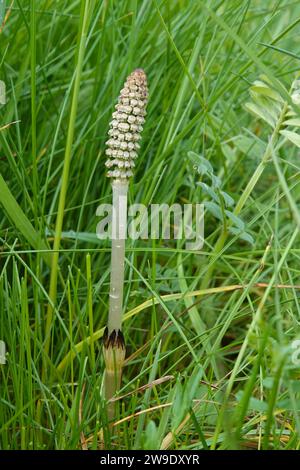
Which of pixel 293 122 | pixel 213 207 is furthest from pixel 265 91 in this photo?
pixel 213 207

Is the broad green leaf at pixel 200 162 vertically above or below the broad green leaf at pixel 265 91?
below

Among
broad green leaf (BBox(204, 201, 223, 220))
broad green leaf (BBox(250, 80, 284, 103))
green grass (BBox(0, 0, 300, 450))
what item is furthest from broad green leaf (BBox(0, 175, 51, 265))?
broad green leaf (BBox(250, 80, 284, 103))

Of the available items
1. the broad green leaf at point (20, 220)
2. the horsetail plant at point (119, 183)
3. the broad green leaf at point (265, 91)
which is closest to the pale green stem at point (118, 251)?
the horsetail plant at point (119, 183)

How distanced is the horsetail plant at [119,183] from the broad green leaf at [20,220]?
0.51 feet

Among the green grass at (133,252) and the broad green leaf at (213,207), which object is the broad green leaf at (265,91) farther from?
the broad green leaf at (213,207)

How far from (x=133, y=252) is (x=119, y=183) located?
24 cm

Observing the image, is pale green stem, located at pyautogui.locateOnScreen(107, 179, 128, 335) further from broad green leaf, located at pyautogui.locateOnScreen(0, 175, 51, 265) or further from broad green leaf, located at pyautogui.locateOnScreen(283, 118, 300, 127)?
broad green leaf, located at pyautogui.locateOnScreen(283, 118, 300, 127)

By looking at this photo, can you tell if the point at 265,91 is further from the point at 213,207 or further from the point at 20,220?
→ the point at 20,220

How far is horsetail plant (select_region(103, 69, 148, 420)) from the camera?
3.69 feet

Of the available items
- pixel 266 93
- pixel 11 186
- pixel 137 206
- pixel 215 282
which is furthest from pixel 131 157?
pixel 215 282

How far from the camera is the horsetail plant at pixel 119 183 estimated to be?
112 centimetres

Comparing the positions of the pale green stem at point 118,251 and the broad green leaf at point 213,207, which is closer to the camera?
the pale green stem at point 118,251

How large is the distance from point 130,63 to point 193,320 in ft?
1.91

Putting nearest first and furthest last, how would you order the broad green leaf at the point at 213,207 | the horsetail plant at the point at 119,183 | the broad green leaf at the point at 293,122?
the horsetail plant at the point at 119,183, the broad green leaf at the point at 293,122, the broad green leaf at the point at 213,207
